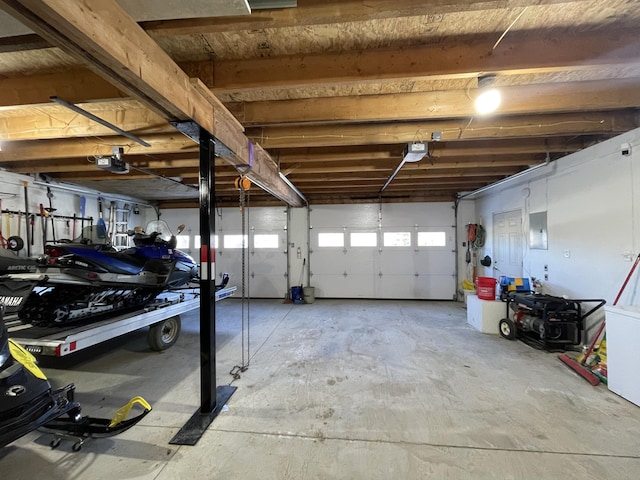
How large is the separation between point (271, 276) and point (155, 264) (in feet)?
12.8

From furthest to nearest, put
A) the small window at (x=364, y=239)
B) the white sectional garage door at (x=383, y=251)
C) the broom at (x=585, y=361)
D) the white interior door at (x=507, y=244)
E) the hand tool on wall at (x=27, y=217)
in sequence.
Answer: the small window at (x=364, y=239)
the white sectional garage door at (x=383, y=251)
the white interior door at (x=507, y=244)
the hand tool on wall at (x=27, y=217)
the broom at (x=585, y=361)

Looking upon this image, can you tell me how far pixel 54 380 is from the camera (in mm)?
2812

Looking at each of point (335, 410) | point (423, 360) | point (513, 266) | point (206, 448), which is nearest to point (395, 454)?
point (335, 410)

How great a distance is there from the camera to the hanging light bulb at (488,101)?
2.36 m

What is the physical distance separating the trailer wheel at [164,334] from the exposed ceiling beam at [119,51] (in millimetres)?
2740

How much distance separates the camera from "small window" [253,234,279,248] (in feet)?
24.1

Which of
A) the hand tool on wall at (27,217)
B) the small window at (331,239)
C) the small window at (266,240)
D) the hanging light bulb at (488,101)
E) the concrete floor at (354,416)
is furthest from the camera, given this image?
the small window at (266,240)

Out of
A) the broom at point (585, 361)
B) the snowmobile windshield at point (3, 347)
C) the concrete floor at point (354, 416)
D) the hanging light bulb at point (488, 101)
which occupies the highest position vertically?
the hanging light bulb at point (488, 101)

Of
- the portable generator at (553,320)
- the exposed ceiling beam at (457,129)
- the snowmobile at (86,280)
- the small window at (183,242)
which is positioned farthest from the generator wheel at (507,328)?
the small window at (183,242)

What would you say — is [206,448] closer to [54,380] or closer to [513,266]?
[54,380]

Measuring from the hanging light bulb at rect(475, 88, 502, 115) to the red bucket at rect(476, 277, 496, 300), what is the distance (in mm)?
3031

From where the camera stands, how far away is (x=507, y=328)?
4133mm

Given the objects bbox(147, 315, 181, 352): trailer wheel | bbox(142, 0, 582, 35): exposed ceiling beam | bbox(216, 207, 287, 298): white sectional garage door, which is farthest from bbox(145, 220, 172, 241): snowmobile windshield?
bbox(216, 207, 287, 298): white sectional garage door

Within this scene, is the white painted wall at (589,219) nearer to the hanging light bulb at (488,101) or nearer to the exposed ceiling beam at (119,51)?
the hanging light bulb at (488,101)
